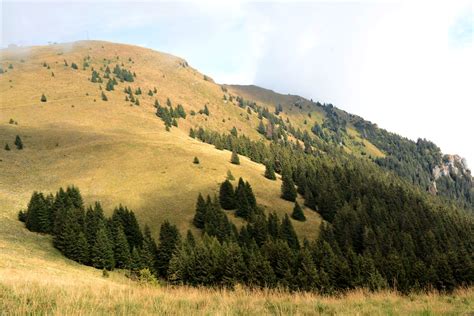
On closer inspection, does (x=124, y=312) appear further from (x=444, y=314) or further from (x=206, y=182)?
(x=206, y=182)

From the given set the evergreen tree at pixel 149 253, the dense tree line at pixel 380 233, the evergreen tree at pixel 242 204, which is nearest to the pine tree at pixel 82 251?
the evergreen tree at pixel 149 253

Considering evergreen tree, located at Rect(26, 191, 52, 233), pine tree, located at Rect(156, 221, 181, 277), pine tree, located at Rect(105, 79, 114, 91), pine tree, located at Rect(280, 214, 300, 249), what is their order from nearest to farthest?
evergreen tree, located at Rect(26, 191, 52, 233) → pine tree, located at Rect(156, 221, 181, 277) → pine tree, located at Rect(280, 214, 300, 249) → pine tree, located at Rect(105, 79, 114, 91)

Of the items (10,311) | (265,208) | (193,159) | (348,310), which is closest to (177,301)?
(10,311)

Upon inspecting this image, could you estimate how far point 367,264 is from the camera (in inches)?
2263

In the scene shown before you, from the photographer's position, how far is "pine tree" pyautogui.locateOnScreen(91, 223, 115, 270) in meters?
51.5

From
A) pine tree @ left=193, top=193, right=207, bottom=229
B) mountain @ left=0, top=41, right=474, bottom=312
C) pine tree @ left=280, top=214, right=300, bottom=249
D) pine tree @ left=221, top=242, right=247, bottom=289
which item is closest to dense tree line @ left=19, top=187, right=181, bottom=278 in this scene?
mountain @ left=0, top=41, right=474, bottom=312

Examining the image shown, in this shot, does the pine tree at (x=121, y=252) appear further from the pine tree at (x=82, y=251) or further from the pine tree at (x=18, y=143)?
the pine tree at (x=18, y=143)

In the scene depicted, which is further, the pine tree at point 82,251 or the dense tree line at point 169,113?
the dense tree line at point 169,113

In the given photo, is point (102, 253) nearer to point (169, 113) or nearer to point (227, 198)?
point (227, 198)

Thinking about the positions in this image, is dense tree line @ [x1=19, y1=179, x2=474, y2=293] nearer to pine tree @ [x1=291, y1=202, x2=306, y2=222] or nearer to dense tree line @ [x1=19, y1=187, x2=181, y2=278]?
dense tree line @ [x1=19, y1=187, x2=181, y2=278]

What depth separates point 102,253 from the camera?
171 ft

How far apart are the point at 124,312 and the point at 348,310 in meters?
6.55

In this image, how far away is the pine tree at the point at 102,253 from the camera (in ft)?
169

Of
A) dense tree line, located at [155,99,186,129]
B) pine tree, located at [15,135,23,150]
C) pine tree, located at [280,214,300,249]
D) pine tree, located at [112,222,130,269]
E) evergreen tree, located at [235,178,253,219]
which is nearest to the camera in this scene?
pine tree, located at [112,222,130,269]
